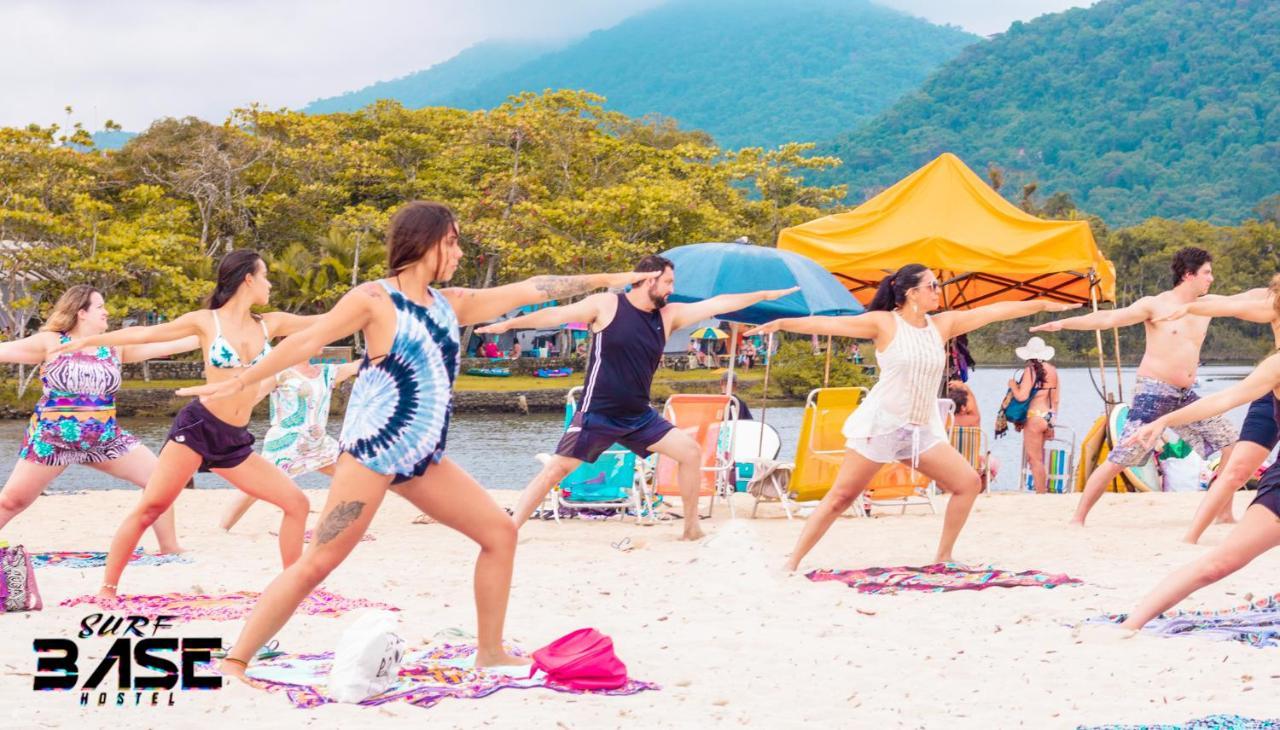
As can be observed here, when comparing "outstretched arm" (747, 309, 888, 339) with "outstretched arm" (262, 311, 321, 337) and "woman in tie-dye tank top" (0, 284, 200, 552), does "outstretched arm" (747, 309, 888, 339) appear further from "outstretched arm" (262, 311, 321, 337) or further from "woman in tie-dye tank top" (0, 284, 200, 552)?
"woman in tie-dye tank top" (0, 284, 200, 552)

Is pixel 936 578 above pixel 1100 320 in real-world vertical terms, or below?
below

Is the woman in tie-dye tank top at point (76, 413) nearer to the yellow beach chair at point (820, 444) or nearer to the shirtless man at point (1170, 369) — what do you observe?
the yellow beach chair at point (820, 444)

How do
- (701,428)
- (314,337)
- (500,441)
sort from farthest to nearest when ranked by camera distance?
(500,441) → (701,428) → (314,337)

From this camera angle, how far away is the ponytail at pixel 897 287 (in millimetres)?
7258

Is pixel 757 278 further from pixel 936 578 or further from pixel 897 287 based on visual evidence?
pixel 936 578

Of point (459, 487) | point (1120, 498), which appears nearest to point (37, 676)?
point (459, 487)

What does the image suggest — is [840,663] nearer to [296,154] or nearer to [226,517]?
[226,517]

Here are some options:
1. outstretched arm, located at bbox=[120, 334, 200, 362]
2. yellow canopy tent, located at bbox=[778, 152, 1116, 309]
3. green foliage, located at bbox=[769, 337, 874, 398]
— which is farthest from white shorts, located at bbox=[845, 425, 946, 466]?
green foliage, located at bbox=[769, 337, 874, 398]

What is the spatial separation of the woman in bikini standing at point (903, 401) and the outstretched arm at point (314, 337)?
128 inches

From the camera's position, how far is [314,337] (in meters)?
4.29

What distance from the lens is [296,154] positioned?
43906mm

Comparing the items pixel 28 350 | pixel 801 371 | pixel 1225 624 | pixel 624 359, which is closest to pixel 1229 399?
pixel 1225 624

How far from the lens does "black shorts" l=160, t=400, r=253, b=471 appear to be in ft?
19.9

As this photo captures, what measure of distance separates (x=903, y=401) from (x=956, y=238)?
200 inches
